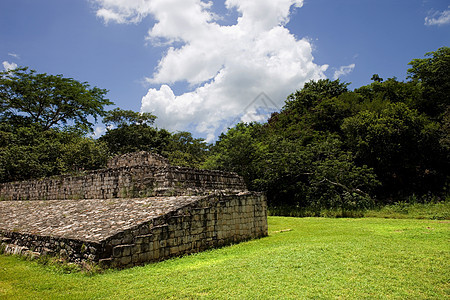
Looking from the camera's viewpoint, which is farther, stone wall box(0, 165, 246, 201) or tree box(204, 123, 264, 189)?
tree box(204, 123, 264, 189)

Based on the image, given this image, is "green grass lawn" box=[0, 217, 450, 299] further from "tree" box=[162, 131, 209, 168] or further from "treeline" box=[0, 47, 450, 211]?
"tree" box=[162, 131, 209, 168]

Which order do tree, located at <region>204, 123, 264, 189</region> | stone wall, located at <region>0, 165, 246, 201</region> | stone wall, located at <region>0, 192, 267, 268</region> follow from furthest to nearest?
tree, located at <region>204, 123, 264, 189</region> < stone wall, located at <region>0, 165, 246, 201</region> < stone wall, located at <region>0, 192, 267, 268</region>

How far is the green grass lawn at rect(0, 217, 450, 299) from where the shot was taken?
172 inches

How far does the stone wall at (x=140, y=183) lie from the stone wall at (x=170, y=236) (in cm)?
108

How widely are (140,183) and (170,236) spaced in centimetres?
399

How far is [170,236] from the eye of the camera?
670 cm

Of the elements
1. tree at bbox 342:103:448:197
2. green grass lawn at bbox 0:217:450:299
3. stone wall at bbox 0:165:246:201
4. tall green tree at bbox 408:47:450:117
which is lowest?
green grass lawn at bbox 0:217:450:299

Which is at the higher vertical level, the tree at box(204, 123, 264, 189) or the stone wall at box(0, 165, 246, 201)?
the tree at box(204, 123, 264, 189)

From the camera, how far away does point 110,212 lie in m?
7.98

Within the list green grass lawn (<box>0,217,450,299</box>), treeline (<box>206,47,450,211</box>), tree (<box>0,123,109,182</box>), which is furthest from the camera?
tree (<box>0,123,109,182</box>)

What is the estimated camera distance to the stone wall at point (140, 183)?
9.81 m

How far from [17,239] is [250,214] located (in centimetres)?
634

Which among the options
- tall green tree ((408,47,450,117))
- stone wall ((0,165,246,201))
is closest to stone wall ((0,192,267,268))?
stone wall ((0,165,246,201))

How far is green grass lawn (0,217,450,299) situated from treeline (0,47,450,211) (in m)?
10.9
